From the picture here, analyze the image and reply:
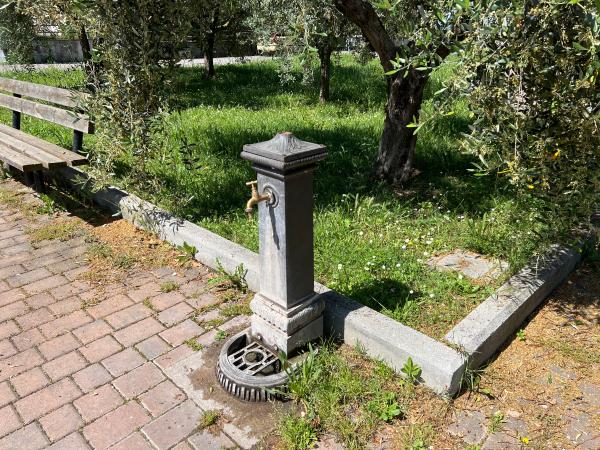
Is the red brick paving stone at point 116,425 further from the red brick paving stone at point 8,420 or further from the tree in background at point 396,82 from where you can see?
the tree in background at point 396,82

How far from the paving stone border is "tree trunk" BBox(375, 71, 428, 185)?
2255 millimetres

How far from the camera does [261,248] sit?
290cm

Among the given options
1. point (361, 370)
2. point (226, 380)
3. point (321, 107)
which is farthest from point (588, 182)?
point (321, 107)

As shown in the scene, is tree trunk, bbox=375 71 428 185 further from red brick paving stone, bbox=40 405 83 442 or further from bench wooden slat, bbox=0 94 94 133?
red brick paving stone, bbox=40 405 83 442

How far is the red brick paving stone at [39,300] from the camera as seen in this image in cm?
361

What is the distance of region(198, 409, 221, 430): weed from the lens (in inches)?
101

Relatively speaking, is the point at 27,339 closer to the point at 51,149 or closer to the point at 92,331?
the point at 92,331

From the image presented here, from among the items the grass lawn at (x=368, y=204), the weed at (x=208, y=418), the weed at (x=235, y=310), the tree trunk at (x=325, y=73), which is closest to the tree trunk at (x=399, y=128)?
the grass lawn at (x=368, y=204)

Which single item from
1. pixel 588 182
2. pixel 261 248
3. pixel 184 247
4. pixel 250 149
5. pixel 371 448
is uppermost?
pixel 250 149

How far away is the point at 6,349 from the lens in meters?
3.14

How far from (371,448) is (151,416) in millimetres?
1162

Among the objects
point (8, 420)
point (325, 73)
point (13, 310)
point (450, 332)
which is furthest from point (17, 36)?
point (450, 332)

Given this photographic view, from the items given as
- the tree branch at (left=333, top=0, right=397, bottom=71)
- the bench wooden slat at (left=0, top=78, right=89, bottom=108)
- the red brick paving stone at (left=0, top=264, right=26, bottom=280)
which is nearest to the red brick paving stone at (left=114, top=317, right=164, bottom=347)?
the red brick paving stone at (left=0, top=264, right=26, bottom=280)

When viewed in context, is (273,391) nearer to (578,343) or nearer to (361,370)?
(361,370)
